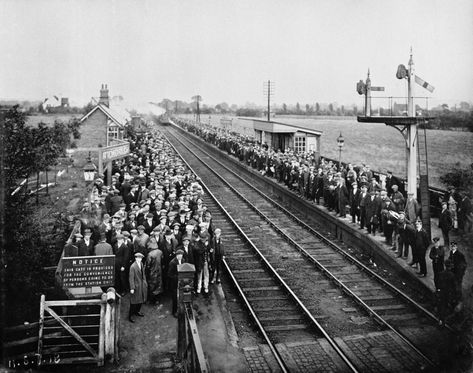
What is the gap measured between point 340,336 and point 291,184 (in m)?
13.8

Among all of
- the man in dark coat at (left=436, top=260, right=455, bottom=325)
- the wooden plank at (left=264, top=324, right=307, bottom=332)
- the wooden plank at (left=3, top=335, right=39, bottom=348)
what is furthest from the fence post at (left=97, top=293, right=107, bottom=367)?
the man in dark coat at (left=436, top=260, right=455, bottom=325)

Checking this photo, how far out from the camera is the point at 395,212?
43.7ft

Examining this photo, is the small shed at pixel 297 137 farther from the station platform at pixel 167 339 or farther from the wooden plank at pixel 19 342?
the wooden plank at pixel 19 342

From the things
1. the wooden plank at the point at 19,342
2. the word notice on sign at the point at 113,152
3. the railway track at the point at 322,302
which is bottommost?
the railway track at the point at 322,302

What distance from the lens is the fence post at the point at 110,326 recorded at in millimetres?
7824

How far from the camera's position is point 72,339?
28.6 ft

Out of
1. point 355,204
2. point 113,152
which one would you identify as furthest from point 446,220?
point 113,152

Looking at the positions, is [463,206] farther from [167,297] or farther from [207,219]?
[167,297]

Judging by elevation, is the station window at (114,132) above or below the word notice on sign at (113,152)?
above

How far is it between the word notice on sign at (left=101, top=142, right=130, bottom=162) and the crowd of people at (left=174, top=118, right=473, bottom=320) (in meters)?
7.69

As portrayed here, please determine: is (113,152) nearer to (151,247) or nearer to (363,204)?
(151,247)

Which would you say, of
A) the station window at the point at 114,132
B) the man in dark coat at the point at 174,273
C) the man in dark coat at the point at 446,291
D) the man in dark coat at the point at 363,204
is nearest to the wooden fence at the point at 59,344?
the man in dark coat at the point at 174,273

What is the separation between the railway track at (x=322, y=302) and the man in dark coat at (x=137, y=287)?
2.37 metres

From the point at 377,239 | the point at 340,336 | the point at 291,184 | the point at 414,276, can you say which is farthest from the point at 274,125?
the point at 340,336
